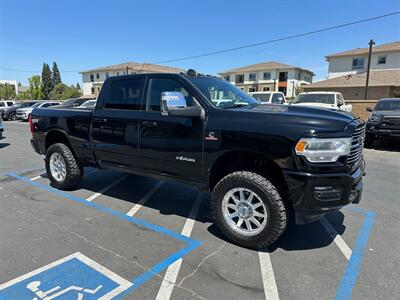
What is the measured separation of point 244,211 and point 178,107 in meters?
1.47

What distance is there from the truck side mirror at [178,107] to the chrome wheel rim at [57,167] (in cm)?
290

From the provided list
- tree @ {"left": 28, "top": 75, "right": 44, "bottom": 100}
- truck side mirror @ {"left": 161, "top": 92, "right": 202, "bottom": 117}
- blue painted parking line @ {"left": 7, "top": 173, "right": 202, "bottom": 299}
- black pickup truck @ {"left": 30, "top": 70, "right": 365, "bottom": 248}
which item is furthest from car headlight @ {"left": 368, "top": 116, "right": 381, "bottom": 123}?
tree @ {"left": 28, "top": 75, "right": 44, "bottom": 100}

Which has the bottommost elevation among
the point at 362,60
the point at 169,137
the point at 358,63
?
the point at 169,137

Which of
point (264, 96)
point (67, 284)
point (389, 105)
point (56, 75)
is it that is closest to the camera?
point (67, 284)

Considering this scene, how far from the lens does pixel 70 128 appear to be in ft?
17.1

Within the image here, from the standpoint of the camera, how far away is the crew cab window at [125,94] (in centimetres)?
439

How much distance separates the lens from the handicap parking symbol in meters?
2.55

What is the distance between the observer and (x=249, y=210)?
3.39 metres

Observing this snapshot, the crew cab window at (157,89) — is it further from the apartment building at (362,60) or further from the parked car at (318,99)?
the apartment building at (362,60)

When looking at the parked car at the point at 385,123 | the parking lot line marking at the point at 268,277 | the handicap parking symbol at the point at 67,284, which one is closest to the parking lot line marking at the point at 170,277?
the handicap parking symbol at the point at 67,284

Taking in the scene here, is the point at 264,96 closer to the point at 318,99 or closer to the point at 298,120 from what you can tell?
the point at 318,99

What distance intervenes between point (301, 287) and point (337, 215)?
212 centimetres

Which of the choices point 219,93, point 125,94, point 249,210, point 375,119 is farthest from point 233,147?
point 375,119

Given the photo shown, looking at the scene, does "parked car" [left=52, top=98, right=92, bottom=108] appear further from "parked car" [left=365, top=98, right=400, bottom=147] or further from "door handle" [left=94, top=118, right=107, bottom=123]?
"parked car" [left=365, top=98, right=400, bottom=147]
